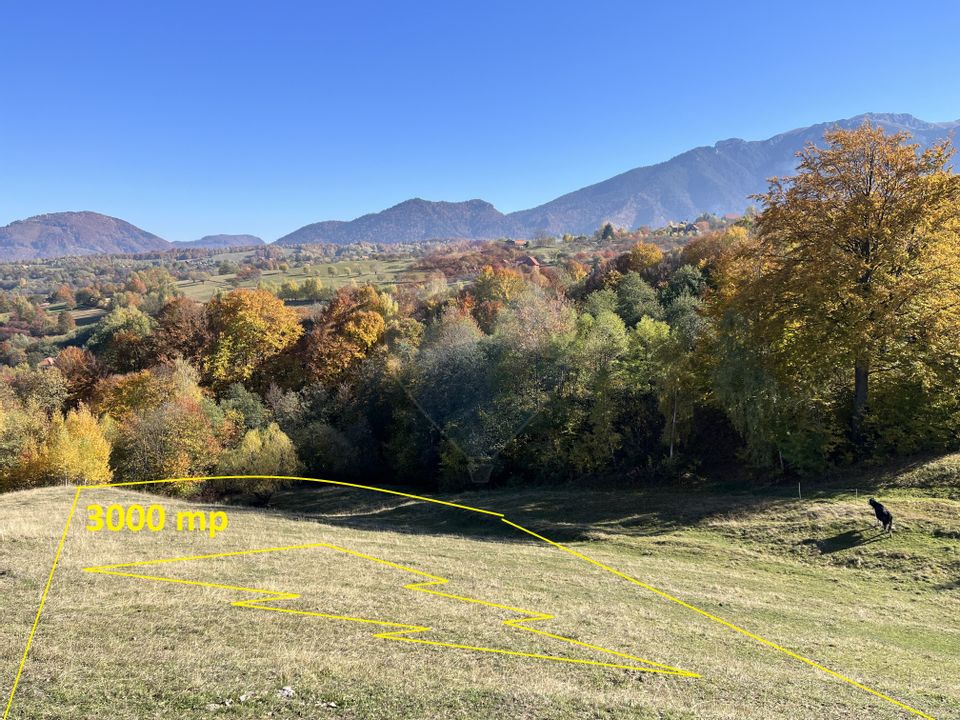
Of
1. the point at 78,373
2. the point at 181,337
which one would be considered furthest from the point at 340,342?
the point at 78,373

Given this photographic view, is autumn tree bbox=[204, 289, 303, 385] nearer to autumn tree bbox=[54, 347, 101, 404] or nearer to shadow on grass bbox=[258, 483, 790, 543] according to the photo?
autumn tree bbox=[54, 347, 101, 404]

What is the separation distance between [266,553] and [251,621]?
883 centimetres

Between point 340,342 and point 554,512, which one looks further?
point 340,342

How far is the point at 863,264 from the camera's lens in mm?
29250

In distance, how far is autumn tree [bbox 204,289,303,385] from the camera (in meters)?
79.1

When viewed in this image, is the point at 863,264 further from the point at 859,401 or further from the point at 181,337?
the point at 181,337

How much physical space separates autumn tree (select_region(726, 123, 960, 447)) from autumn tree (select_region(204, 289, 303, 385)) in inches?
Result: 2723

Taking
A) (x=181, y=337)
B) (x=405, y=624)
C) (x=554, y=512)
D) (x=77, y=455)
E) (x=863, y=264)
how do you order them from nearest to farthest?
(x=405, y=624)
(x=863, y=264)
(x=554, y=512)
(x=77, y=455)
(x=181, y=337)

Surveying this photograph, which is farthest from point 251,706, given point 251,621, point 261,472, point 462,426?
point 261,472

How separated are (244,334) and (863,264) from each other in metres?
77.6

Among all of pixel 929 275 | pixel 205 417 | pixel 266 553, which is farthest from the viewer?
pixel 205 417

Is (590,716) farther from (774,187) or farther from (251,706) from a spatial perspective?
(774,187)

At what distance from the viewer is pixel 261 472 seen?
51.6 meters

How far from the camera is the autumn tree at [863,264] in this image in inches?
1127
